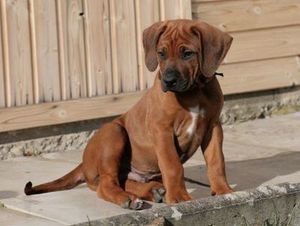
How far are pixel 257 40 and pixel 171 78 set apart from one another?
4445 mm

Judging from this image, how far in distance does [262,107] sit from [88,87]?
232cm

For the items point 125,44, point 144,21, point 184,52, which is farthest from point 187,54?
point 144,21

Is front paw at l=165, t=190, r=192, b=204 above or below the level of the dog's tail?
above

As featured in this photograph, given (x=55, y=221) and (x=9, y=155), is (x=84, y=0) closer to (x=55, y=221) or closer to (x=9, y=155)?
(x=9, y=155)

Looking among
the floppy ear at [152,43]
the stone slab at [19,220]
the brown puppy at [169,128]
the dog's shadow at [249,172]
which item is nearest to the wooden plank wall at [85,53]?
the dog's shadow at [249,172]

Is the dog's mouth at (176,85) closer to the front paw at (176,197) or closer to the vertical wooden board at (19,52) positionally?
the front paw at (176,197)

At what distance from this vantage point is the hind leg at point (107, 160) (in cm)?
623

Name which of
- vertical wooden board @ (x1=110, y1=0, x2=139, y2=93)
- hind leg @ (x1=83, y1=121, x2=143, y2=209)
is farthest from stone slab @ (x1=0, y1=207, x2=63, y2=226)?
vertical wooden board @ (x1=110, y1=0, x2=139, y2=93)

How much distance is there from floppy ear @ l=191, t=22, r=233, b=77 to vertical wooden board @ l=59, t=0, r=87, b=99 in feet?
9.31

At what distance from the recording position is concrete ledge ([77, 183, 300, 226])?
16.9 feet

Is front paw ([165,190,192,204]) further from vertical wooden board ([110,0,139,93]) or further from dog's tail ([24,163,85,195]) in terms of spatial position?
vertical wooden board ([110,0,139,93])

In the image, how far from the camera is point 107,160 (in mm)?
6355

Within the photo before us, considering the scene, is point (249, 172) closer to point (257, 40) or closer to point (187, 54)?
point (187, 54)

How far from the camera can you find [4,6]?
8.24 m
